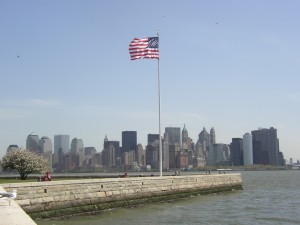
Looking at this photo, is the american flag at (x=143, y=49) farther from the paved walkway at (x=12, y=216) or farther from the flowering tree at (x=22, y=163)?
the flowering tree at (x=22, y=163)

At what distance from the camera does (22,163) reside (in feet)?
166

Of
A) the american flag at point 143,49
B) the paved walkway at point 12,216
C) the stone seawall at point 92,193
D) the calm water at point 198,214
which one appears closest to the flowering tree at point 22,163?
the stone seawall at point 92,193

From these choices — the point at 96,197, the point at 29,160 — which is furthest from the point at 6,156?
the point at 96,197

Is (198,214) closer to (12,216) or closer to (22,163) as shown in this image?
(12,216)

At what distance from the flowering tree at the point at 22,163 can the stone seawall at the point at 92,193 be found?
2035cm

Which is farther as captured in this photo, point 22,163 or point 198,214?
point 22,163

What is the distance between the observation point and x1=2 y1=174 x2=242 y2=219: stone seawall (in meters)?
23.8

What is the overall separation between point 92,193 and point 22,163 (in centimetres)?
2520

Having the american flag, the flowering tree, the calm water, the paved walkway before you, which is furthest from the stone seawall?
the flowering tree

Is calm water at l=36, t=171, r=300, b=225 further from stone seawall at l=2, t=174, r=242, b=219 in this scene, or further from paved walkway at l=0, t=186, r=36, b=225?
paved walkway at l=0, t=186, r=36, b=225

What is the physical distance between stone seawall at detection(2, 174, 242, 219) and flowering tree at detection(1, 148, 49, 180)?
66.8 ft

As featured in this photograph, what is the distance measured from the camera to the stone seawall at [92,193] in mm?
23812

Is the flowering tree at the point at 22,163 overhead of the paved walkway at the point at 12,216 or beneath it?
overhead

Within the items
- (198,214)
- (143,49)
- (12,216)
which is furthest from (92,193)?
(12,216)
